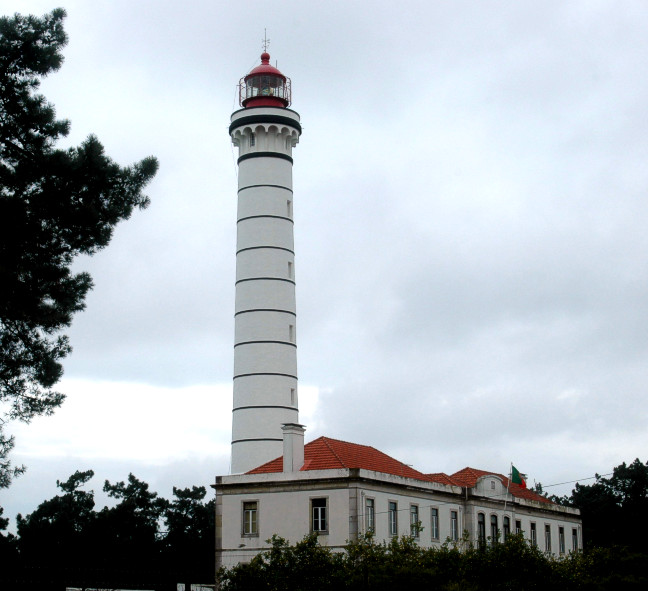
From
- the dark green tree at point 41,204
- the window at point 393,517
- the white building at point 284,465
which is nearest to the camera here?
the dark green tree at point 41,204

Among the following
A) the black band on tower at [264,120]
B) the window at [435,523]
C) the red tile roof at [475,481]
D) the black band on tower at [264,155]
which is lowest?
the window at [435,523]

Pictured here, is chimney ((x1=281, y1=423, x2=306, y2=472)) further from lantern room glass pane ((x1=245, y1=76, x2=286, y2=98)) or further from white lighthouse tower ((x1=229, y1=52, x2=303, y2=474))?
lantern room glass pane ((x1=245, y1=76, x2=286, y2=98))

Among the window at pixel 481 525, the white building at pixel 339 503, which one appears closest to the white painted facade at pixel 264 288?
the white building at pixel 339 503

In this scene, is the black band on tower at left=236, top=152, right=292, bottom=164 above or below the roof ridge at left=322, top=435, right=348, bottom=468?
above

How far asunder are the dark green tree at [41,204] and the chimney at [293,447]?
596 inches

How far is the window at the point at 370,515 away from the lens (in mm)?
32906

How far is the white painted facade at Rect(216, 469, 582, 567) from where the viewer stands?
1291 inches

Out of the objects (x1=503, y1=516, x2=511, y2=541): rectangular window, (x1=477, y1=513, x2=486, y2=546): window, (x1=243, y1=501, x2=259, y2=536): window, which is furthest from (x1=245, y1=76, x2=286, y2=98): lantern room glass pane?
(x1=503, y1=516, x2=511, y2=541): rectangular window

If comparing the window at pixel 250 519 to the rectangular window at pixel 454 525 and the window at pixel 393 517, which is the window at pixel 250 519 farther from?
the rectangular window at pixel 454 525

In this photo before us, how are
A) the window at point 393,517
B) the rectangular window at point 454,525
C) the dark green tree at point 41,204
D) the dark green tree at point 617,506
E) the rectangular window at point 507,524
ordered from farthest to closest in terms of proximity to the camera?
the dark green tree at point 617,506, the rectangular window at point 507,524, the rectangular window at point 454,525, the window at point 393,517, the dark green tree at point 41,204

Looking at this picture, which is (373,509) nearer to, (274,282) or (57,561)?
(274,282)

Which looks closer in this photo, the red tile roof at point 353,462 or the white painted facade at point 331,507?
the white painted facade at point 331,507

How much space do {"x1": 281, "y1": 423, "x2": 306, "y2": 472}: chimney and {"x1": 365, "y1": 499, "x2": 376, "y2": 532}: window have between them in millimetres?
2520

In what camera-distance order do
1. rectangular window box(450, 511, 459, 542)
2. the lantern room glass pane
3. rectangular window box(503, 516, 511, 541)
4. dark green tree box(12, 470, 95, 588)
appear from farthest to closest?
dark green tree box(12, 470, 95, 588), the lantern room glass pane, rectangular window box(503, 516, 511, 541), rectangular window box(450, 511, 459, 542)
